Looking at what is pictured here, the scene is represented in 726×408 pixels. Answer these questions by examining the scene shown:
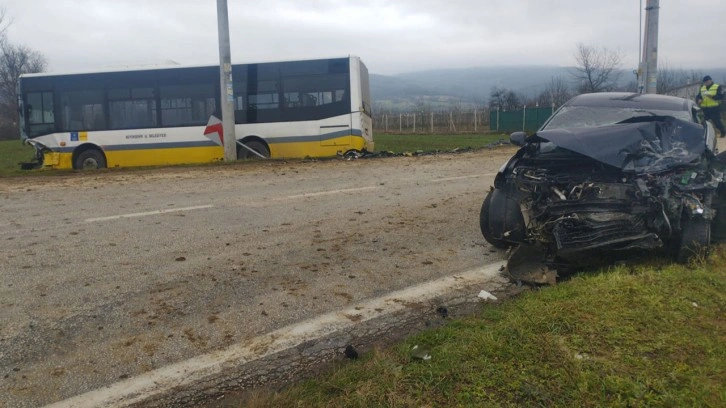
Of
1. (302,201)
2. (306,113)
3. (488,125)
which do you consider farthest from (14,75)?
(302,201)

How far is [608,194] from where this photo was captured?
4.73 m

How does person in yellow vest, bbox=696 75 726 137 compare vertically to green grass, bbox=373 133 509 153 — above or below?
above

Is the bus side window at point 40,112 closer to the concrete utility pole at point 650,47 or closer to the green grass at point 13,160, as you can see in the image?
the green grass at point 13,160

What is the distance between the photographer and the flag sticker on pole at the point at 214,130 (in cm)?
1587

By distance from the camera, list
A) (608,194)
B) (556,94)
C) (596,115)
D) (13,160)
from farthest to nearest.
Answer: 1. (556,94)
2. (13,160)
3. (596,115)
4. (608,194)

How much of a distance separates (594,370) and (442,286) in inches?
80.8

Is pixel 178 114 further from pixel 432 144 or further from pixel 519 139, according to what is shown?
pixel 432 144

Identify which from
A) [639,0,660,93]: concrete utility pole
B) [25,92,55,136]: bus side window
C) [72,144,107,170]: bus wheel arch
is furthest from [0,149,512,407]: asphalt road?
[639,0,660,93]: concrete utility pole

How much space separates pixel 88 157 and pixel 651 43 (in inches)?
635

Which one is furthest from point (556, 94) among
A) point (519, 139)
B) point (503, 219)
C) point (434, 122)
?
point (503, 219)

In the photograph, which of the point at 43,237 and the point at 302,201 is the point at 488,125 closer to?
the point at 302,201

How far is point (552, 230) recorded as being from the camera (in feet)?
15.7

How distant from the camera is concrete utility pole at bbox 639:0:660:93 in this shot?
14.1 metres

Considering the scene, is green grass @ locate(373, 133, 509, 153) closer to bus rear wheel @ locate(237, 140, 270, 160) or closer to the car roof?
bus rear wheel @ locate(237, 140, 270, 160)
